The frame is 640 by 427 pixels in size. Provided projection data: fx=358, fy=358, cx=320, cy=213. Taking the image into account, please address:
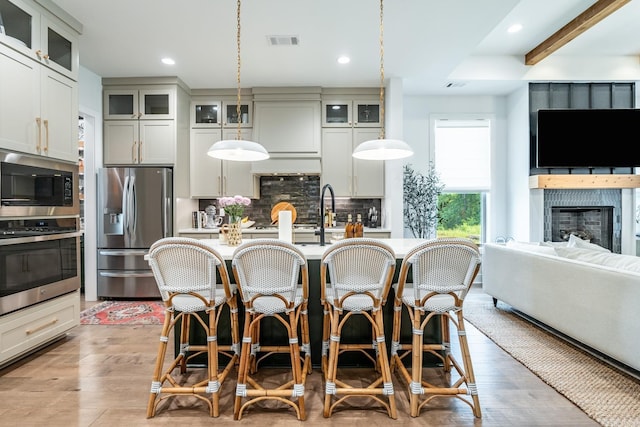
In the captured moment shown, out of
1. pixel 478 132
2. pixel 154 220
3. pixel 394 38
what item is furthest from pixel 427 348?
pixel 478 132

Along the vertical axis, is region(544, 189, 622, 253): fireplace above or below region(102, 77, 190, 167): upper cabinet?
below

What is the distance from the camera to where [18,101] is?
8.51ft

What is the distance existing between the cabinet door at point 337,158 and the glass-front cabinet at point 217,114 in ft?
3.63

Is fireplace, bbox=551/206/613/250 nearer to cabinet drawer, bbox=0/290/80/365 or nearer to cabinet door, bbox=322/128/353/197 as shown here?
cabinet door, bbox=322/128/353/197

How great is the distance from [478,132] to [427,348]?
427 centimetres

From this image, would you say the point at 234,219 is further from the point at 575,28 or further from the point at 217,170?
the point at 575,28

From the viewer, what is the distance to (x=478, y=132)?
18.3 ft

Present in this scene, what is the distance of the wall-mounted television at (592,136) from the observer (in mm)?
5039

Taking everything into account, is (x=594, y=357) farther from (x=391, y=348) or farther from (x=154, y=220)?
(x=154, y=220)

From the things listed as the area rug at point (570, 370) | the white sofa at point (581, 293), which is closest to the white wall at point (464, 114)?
the white sofa at point (581, 293)

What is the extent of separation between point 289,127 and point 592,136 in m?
4.28

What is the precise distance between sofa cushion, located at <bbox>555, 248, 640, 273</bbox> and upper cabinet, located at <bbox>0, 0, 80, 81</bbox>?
4.54 meters

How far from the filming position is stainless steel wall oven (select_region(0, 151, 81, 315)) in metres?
2.48

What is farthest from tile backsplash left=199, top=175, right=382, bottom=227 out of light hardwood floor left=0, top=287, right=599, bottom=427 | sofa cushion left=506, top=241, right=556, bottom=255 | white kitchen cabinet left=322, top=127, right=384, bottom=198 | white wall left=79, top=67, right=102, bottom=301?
light hardwood floor left=0, top=287, right=599, bottom=427
